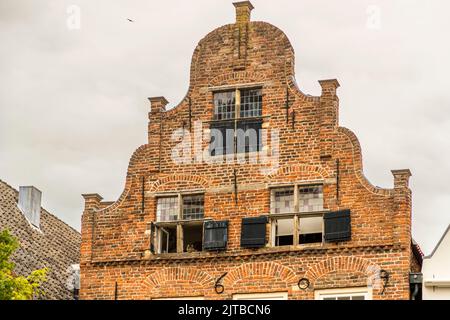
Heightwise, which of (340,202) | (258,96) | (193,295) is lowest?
(193,295)

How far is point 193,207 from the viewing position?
29.7m

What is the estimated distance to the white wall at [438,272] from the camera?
27844mm

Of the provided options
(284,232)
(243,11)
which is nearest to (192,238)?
(284,232)

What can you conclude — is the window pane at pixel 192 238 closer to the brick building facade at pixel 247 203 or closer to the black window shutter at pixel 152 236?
the brick building facade at pixel 247 203

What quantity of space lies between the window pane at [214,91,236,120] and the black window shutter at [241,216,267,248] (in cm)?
245

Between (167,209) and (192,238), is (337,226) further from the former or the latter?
(167,209)

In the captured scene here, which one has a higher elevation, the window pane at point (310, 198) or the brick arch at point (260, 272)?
the window pane at point (310, 198)

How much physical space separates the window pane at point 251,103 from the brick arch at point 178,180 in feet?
5.41

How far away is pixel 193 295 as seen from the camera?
94.4 ft

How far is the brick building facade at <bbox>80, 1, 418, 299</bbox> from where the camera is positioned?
28.2m

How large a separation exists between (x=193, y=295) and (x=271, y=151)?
136 inches

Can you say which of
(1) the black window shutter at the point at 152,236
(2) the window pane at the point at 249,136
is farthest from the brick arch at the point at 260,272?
(2) the window pane at the point at 249,136
